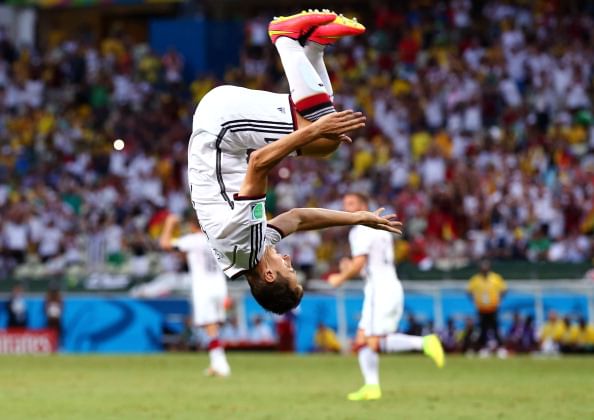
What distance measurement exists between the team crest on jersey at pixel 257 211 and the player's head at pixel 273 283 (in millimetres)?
654

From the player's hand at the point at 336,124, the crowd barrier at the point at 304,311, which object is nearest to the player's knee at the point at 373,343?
the player's hand at the point at 336,124

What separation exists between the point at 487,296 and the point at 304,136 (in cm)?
1595

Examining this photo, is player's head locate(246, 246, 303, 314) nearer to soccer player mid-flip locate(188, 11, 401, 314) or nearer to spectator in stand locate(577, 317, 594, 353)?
soccer player mid-flip locate(188, 11, 401, 314)

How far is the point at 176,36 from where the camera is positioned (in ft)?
120

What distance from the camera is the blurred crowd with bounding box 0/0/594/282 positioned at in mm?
26688

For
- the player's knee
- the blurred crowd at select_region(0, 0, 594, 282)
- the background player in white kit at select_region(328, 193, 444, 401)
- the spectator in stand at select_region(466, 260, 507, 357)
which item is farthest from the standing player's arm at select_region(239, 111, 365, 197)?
the blurred crowd at select_region(0, 0, 594, 282)

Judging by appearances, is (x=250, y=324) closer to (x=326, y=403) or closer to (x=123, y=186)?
(x=123, y=186)

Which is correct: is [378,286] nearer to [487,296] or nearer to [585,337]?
[487,296]

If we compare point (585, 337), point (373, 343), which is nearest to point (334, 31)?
point (373, 343)

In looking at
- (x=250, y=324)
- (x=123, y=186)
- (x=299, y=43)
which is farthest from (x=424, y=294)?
(x=299, y=43)

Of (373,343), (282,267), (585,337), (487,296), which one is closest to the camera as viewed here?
(282,267)

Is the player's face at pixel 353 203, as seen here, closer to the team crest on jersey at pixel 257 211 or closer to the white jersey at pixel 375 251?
the white jersey at pixel 375 251

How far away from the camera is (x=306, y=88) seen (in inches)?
374

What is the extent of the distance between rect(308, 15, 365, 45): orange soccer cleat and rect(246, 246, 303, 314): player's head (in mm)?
1725
